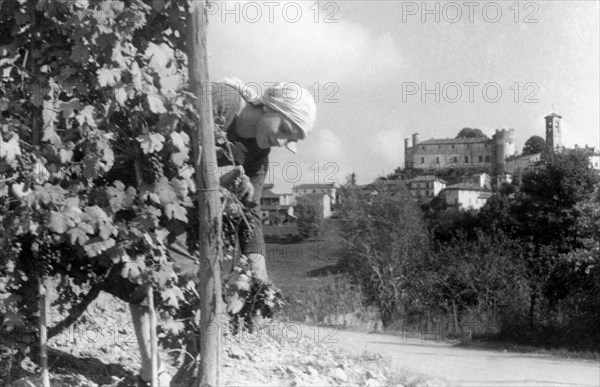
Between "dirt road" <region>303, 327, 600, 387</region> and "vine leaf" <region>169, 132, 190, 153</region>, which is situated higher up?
"vine leaf" <region>169, 132, 190, 153</region>

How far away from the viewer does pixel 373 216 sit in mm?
23469

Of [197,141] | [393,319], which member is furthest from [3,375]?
[393,319]

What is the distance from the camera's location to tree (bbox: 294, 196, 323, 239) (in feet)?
52.5

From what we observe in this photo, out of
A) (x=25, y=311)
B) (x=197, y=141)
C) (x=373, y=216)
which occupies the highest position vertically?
(x=373, y=216)

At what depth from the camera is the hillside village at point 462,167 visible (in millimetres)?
22406

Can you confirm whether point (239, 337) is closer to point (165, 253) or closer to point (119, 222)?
point (165, 253)

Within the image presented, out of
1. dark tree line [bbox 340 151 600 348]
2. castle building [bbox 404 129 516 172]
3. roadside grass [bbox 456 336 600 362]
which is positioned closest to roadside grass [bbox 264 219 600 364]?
roadside grass [bbox 456 336 600 362]

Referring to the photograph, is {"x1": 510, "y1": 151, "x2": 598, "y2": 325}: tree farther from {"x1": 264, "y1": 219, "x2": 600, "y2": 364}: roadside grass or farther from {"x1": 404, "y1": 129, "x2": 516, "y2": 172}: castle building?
{"x1": 264, "y1": 219, "x2": 600, "y2": 364}: roadside grass

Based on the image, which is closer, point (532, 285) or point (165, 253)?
point (165, 253)

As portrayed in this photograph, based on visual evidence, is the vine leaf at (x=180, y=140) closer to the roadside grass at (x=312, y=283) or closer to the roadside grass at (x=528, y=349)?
the roadside grass at (x=312, y=283)

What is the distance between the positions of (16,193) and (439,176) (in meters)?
24.7

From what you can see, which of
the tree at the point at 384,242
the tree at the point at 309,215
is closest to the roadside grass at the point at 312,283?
the tree at the point at 309,215

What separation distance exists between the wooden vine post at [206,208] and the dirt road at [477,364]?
2.84 m

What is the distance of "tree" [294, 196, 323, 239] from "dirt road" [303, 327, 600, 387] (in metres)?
4.59
